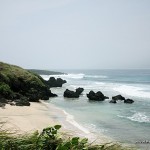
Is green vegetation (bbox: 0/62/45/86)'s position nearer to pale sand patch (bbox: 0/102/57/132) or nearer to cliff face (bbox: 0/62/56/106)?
cliff face (bbox: 0/62/56/106)

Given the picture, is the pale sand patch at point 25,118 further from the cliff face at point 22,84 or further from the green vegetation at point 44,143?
the green vegetation at point 44,143

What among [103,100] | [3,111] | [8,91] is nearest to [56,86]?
[103,100]

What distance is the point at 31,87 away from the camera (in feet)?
127

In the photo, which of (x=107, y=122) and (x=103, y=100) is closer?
(x=107, y=122)

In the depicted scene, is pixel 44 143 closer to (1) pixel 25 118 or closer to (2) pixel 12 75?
(1) pixel 25 118

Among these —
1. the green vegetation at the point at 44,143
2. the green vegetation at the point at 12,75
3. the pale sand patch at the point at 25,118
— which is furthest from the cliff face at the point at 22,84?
the green vegetation at the point at 44,143

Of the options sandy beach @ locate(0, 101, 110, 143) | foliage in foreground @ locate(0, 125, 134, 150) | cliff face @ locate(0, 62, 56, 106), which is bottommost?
sandy beach @ locate(0, 101, 110, 143)

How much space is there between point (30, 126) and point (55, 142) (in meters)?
15.4

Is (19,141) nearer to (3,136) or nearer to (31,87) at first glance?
(3,136)

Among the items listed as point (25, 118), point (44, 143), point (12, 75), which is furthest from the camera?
point (12, 75)

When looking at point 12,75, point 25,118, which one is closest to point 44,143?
point 25,118

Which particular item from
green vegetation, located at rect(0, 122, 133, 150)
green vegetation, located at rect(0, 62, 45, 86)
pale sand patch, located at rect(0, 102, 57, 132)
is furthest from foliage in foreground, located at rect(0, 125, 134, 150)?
green vegetation, located at rect(0, 62, 45, 86)

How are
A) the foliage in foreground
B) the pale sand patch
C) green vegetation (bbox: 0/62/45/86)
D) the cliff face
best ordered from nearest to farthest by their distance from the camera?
1. the foliage in foreground
2. the pale sand patch
3. the cliff face
4. green vegetation (bbox: 0/62/45/86)

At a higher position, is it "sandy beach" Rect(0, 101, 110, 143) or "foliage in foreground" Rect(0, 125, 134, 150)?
"foliage in foreground" Rect(0, 125, 134, 150)
